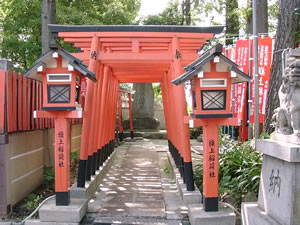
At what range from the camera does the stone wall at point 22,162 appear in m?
5.39

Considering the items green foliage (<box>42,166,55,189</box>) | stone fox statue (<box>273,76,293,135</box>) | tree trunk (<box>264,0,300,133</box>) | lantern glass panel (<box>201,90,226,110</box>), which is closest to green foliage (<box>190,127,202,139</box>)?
Answer: tree trunk (<box>264,0,300,133</box>)

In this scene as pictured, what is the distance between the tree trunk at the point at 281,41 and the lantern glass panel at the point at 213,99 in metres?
3.19

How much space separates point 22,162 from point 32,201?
0.81 m

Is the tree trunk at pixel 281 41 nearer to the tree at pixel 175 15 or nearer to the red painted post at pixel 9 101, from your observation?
the red painted post at pixel 9 101

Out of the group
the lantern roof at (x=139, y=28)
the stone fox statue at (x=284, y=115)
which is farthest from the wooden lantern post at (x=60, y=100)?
the stone fox statue at (x=284, y=115)

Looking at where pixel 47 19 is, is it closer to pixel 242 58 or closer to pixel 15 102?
pixel 15 102

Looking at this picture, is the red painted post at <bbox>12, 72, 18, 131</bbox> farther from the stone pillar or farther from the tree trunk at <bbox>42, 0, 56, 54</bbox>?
the stone pillar

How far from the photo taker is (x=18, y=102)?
6.02 meters

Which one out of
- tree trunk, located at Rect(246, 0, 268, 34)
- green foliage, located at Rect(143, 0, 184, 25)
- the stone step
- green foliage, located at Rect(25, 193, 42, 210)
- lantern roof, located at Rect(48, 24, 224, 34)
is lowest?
the stone step

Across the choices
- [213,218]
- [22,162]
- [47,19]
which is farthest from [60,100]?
[47,19]

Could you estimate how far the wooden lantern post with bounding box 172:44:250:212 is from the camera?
16.3 ft

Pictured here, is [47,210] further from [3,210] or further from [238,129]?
[238,129]

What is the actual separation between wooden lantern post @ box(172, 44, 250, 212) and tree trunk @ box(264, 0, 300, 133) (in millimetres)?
2918

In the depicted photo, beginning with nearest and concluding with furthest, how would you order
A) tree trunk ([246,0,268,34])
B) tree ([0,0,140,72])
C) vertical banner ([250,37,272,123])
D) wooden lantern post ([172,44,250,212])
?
wooden lantern post ([172,44,250,212]) → vertical banner ([250,37,272,123]) → tree trunk ([246,0,268,34]) → tree ([0,0,140,72])
